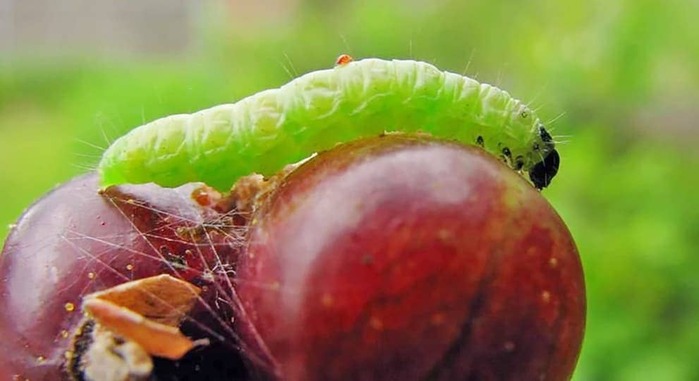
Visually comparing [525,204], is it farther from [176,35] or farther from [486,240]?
[176,35]

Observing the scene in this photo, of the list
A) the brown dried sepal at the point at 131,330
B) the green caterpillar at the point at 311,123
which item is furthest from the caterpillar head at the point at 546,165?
the brown dried sepal at the point at 131,330

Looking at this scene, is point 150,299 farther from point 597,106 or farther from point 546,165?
point 597,106

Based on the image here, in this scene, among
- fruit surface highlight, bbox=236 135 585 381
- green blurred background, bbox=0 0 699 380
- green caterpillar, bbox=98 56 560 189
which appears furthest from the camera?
green blurred background, bbox=0 0 699 380

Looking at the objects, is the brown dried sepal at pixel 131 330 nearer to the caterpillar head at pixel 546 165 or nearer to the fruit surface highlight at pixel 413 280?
the fruit surface highlight at pixel 413 280

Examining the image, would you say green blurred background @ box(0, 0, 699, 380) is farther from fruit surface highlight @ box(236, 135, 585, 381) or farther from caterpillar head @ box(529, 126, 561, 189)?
fruit surface highlight @ box(236, 135, 585, 381)

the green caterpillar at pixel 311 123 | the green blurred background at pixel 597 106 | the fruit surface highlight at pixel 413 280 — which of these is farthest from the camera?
the green blurred background at pixel 597 106

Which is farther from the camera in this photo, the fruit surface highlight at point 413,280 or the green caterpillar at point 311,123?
the green caterpillar at point 311,123

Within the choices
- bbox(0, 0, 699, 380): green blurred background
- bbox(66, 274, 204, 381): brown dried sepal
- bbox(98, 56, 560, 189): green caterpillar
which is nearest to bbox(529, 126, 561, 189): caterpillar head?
bbox(98, 56, 560, 189): green caterpillar
